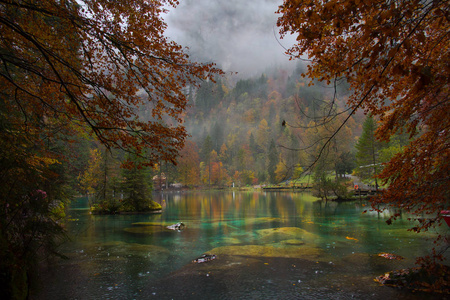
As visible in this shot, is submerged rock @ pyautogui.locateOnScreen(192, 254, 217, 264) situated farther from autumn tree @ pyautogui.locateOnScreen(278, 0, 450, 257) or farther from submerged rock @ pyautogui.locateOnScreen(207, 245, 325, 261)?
autumn tree @ pyautogui.locateOnScreen(278, 0, 450, 257)

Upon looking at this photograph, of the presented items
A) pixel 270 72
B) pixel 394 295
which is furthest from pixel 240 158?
pixel 270 72

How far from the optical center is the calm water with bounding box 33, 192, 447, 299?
681 centimetres

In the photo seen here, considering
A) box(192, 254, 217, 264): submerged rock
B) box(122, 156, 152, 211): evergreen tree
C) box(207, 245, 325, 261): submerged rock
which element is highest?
box(122, 156, 152, 211): evergreen tree

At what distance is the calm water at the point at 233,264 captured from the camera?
6.81 meters

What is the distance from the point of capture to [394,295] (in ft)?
21.0

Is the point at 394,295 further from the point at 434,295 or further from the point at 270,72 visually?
the point at 270,72

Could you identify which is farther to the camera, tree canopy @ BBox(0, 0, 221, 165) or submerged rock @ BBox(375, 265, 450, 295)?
submerged rock @ BBox(375, 265, 450, 295)

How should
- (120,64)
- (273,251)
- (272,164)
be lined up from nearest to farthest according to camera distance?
(120,64) → (273,251) → (272,164)

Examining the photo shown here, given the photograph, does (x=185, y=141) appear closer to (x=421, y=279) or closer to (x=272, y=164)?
(x=421, y=279)

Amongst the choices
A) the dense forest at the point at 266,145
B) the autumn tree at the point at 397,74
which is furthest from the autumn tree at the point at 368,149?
the autumn tree at the point at 397,74

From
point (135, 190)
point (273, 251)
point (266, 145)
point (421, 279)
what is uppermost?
point (266, 145)

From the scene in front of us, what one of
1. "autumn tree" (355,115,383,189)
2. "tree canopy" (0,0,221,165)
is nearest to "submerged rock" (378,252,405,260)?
"tree canopy" (0,0,221,165)

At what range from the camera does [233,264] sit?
9000mm

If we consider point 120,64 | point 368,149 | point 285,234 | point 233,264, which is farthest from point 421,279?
point 368,149
